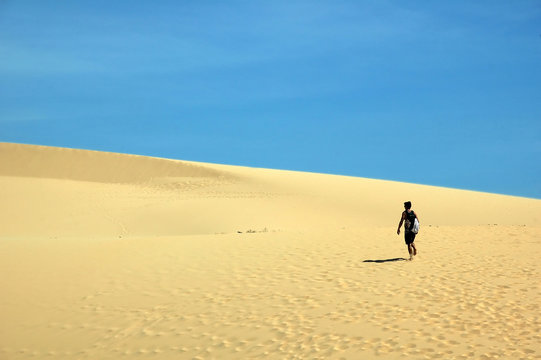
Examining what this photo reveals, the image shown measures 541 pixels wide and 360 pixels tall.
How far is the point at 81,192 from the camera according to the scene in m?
34.0

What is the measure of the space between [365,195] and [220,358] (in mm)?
27529

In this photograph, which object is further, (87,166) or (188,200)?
(87,166)

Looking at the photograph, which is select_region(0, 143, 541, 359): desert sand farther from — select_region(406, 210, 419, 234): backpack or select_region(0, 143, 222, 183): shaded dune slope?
select_region(0, 143, 222, 183): shaded dune slope

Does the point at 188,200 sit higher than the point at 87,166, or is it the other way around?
the point at 87,166

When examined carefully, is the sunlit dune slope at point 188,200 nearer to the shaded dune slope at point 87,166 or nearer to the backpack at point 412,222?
the shaded dune slope at point 87,166

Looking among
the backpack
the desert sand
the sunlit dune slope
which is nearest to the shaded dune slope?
the sunlit dune slope

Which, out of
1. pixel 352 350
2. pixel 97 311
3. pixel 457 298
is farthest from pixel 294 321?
pixel 97 311

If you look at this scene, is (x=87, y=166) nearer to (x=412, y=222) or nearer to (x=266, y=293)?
(x=412, y=222)

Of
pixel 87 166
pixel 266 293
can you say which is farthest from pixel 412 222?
pixel 87 166

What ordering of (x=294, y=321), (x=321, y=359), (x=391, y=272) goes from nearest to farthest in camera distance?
1. (x=321, y=359)
2. (x=294, y=321)
3. (x=391, y=272)

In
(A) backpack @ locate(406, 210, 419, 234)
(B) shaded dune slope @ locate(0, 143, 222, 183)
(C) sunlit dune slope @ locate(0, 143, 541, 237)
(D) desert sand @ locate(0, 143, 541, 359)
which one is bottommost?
(D) desert sand @ locate(0, 143, 541, 359)

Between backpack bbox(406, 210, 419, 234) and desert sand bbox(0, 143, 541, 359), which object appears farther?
backpack bbox(406, 210, 419, 234)

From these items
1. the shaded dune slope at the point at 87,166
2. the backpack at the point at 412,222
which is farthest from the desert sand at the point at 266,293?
the shaded dune slope at the point at 87,166

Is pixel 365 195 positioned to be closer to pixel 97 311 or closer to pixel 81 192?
pixel 81 192
